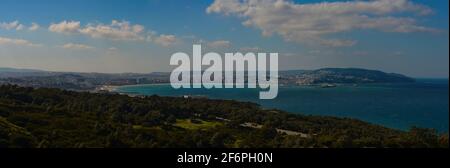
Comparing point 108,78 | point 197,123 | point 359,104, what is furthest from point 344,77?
point 197,123

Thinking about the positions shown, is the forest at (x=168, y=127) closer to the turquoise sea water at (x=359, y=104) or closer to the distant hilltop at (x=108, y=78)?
the distant hilltop at (x=108, y=78)

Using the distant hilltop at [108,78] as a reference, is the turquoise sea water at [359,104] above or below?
A: below

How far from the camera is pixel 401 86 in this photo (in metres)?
103

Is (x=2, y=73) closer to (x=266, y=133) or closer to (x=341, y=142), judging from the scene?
(x=266, y=133)

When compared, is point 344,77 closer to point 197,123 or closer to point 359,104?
point 359,104

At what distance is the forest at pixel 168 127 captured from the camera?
16.8 m

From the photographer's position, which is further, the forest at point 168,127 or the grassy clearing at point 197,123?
the grassy clearing at point 197,123

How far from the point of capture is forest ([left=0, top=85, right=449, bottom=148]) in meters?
16.8

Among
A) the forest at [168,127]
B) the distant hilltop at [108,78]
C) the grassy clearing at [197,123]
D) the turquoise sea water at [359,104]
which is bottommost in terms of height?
the turquoise sea water at [359,104]

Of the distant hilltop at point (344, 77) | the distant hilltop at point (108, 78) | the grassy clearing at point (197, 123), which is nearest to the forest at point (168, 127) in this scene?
the grassy clearing at point (197, 123)

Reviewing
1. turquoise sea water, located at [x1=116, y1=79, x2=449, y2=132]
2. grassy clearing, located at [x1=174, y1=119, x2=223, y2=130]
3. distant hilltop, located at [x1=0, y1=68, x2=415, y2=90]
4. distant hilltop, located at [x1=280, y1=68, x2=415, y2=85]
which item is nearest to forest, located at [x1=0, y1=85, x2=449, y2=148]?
grassy clearing, located at [x1=174, y1=119, x2=223, y2=130]

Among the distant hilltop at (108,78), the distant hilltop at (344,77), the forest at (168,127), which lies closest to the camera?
the forest at (168,127)

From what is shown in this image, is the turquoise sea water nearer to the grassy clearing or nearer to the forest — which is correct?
the forest
